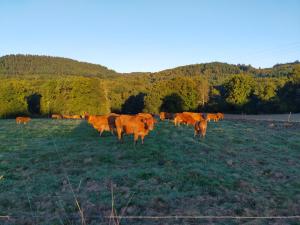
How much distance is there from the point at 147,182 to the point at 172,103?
2293 inches

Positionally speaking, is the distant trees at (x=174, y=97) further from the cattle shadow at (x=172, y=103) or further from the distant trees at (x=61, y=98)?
the distant trees at (x=61, y=98)

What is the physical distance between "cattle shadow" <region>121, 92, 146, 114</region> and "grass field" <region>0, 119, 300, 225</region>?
60.1 meters

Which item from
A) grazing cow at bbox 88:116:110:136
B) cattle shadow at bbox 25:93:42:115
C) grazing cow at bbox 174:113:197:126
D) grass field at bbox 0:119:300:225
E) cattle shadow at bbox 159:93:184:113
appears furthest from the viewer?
cattle shadow at bbox 25:93:42:115

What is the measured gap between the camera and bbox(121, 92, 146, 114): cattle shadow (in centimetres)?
7538

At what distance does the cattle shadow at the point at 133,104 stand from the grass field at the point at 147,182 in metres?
60.1

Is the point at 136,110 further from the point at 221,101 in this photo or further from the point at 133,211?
the point at 133,211

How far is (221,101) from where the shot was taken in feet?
221

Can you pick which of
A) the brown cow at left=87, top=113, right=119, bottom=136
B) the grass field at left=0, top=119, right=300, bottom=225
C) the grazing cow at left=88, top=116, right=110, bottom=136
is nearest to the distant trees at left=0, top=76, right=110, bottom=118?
the grazing cow at left=88, top=116, right=110, bottom=136

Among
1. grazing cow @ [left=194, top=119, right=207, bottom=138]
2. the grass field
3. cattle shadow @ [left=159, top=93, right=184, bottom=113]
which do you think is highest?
cattle shadow @ [left=159, top=93, right=184, bottom=113]

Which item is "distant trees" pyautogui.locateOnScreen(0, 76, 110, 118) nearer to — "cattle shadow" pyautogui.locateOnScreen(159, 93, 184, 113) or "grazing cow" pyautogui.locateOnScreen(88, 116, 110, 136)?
"cattle shadow" pyautogui.locateOnScreen(159, 93, 184, 113)

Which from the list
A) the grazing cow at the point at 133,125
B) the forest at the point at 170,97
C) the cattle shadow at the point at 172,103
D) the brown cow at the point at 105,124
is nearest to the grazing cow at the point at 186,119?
the brown cow at the point at 105,124

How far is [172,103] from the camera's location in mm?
67188

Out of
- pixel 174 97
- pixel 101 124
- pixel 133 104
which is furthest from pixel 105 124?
pixel 133 104

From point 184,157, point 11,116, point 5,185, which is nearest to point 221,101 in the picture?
point 11,116
